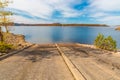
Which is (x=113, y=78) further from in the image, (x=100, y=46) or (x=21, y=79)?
(x=100, y=46)

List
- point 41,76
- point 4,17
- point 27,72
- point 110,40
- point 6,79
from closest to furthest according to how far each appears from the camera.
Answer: point 6,79
point 41,76
point 27,72
point 4,17
point 110,40

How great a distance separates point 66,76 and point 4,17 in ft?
65.4

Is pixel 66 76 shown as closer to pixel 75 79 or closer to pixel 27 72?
pixel 75 79

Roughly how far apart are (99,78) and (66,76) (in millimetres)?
1700

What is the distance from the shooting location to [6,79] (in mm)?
9555

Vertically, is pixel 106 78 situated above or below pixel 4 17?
below

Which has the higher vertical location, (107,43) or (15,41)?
(107,43)

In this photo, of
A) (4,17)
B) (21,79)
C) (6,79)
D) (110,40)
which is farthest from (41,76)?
(110,40)

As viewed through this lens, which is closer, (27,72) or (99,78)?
(99,78)

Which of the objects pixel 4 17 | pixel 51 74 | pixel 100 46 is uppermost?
pixel 4 17

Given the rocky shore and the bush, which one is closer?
the rocky shore

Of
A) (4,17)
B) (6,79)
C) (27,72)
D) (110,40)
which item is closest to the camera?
(6,79)

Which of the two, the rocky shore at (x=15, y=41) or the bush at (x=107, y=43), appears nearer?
the rocky shore at (x=15, y=41)

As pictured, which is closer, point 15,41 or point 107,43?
point 107,43
